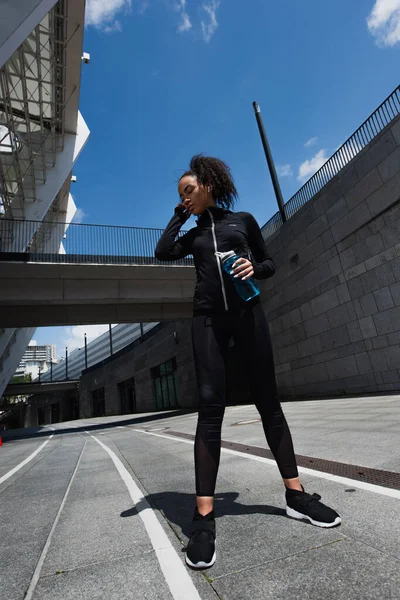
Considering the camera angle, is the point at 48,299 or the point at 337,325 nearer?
the point at 337,325

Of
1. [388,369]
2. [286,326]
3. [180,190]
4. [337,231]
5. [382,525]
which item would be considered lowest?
[382,525]

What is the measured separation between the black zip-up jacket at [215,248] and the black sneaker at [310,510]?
44.9 inches

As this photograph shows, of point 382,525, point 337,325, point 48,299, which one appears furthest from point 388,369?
point 48,299

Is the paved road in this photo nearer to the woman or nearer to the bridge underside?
the woman

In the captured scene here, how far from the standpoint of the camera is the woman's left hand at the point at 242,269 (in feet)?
6.86

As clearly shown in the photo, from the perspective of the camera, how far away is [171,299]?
19.6 meters

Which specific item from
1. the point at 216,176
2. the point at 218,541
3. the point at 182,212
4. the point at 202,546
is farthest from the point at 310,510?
the point at 216,176

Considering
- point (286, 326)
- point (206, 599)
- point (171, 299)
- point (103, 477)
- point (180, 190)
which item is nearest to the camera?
point (206, 599)

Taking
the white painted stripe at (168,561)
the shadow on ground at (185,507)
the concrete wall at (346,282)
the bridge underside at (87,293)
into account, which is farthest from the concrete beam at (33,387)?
the white painted stripe at (168,561)

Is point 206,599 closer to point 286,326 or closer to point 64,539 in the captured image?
point 64,539

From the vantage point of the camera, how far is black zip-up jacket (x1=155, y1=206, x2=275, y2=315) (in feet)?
7.13

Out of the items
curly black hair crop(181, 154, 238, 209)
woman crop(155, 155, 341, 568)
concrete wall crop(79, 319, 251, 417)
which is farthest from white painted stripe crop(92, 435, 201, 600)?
concrete wall crop(79, 319, 251, 417)

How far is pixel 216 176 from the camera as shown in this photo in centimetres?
255

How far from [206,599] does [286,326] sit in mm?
15736
